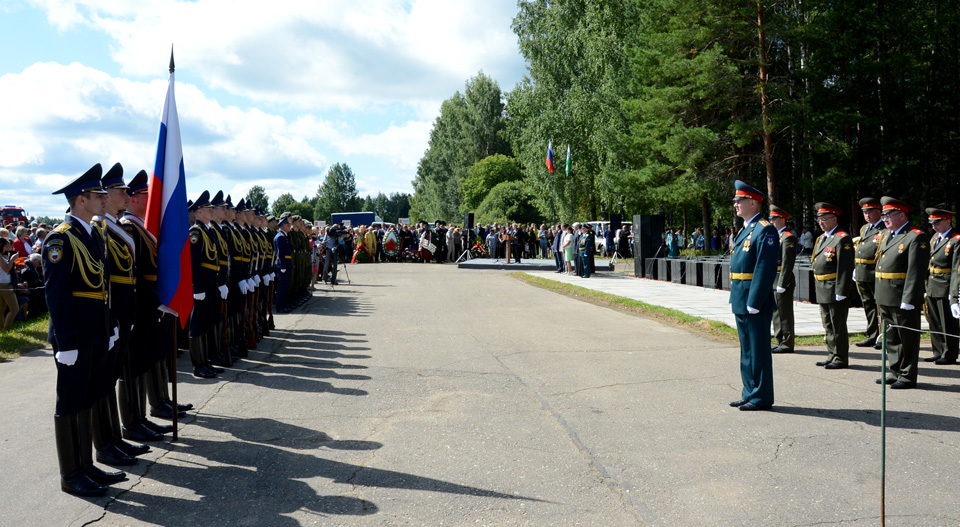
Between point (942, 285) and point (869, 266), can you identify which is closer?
point (942, 285)

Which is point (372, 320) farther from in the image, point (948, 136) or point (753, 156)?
point (948, 136)

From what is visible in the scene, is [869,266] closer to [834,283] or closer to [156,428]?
[834,283]

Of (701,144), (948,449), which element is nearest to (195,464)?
(948,449)

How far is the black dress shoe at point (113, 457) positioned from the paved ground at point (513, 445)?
11 centimetres

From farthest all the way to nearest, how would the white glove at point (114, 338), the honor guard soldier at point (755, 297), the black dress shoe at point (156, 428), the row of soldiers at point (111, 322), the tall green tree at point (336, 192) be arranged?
the tall green tree at point (336, 192) → the honor guard soldier at point (755, 297) → the black dress shoe at point (156, 428) → the white glove at point (114, 338) → the row of soldiers at point (111, 322)

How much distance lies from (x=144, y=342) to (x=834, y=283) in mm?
8074

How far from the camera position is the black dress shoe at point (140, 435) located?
5.72 metres

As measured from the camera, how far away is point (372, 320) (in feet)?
44.9

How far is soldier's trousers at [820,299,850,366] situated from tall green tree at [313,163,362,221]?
132754 mm

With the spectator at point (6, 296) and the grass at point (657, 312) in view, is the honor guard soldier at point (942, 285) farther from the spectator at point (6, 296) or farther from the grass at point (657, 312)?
the spectator at point (6, 296)

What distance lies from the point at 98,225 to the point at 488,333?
24.0 ft

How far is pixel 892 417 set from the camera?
20.8 feet

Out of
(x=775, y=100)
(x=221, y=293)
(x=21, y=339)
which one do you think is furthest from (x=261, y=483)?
(x=775, y=100)

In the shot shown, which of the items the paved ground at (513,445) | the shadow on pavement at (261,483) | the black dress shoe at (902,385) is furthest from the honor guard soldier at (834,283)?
the shadow on pavement at (261,483)
